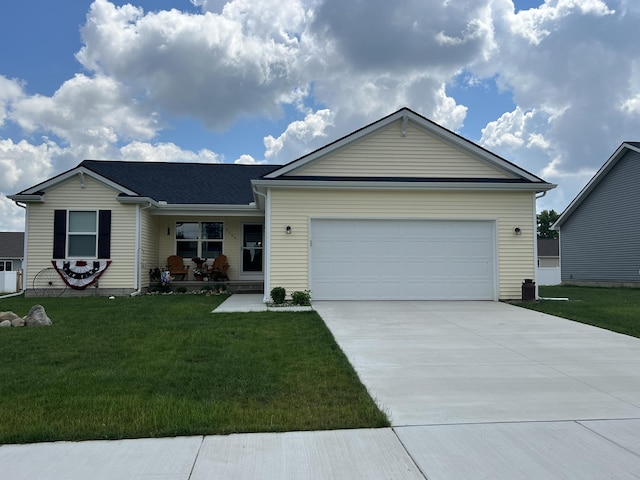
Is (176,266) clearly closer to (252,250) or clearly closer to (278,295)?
(252,250)

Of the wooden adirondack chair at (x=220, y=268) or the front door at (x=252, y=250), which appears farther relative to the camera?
the front door at (x=252, y=250)

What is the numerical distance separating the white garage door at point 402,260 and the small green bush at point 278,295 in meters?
0.97

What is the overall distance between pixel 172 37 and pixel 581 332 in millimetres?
14098

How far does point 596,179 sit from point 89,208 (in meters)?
22.8

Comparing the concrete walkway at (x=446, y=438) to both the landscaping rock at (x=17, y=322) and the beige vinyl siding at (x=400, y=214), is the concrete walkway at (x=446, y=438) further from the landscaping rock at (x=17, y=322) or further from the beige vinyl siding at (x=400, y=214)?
the landscaping rock at (x=17, y=322)

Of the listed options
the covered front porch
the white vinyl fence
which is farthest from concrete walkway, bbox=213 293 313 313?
the white vinyl fence

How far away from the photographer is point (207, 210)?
51.7 feet

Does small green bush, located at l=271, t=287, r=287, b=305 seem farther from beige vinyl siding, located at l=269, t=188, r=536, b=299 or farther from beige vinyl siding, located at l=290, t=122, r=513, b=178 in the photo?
beige vinyl siding, located at l=290, t=122, r=513, b=178

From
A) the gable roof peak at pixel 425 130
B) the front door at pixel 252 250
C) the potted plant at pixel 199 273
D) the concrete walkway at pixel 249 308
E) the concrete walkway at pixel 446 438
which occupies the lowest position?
the concrete walkway at pixel 446 438

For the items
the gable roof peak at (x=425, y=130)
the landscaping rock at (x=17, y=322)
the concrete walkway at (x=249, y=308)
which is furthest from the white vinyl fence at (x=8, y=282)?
the gable roof peak at (x=425, y=130)

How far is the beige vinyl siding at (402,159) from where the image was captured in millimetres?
12531

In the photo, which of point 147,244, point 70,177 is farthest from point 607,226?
point 70,177

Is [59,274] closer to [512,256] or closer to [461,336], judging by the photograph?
[461,336]

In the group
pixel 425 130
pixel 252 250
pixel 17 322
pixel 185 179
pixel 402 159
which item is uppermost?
pixel 425 130
